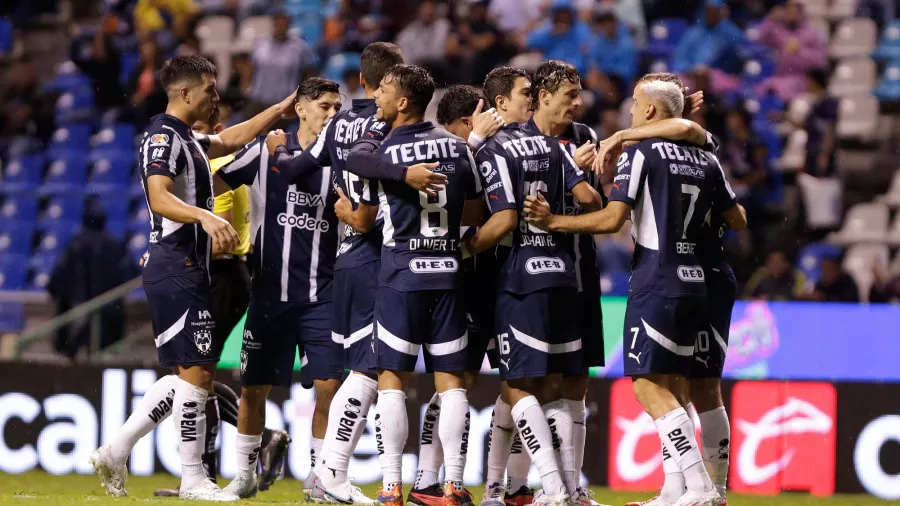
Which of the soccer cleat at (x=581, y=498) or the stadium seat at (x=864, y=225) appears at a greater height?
the stadium seat at (x=864, y=225)

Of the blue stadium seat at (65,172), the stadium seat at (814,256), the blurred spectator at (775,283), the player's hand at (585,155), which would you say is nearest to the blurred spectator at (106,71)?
the blue stadium seat at (65,172)

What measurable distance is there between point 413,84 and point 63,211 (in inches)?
380

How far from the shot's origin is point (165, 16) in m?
17.2

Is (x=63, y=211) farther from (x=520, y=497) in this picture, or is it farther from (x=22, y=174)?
(x=520, y=497)

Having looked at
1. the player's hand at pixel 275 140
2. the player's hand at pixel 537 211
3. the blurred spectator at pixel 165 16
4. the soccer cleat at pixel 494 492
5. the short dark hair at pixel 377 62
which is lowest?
the soccer cleat at pixel 494 492

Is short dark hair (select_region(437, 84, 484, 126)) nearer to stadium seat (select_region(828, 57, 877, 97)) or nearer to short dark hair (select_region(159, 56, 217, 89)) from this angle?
short dark hair (select_region(159, 56, 217, 89))

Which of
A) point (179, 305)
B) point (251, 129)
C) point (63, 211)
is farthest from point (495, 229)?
point (63, 211)

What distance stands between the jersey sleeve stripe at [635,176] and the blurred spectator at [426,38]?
904 centimetres

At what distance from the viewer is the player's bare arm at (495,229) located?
6.79 meters

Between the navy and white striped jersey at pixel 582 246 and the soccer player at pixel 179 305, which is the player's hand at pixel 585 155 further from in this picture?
the soccer player at pixel 179 305

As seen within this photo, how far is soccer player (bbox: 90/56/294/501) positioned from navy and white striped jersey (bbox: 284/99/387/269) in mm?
733

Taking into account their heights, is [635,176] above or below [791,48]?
below

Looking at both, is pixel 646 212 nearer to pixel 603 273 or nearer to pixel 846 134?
pixel 603 273

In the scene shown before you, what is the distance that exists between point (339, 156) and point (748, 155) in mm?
8429
